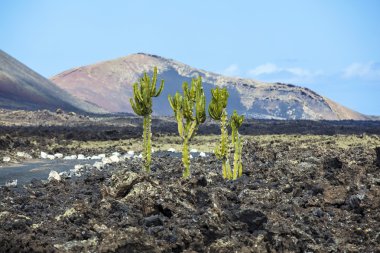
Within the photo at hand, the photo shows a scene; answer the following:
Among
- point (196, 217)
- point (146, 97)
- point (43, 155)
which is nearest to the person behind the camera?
point (196, 217)

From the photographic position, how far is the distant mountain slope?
5881 inches

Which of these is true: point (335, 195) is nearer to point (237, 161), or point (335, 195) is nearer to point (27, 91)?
point (237, 161)

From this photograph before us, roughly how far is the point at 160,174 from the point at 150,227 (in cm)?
988

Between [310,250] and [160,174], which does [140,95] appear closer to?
[160,174]

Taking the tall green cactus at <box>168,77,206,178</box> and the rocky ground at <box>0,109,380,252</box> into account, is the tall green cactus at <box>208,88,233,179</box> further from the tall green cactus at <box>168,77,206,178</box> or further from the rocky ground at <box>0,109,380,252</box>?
the rocky ground at <box>0,109,380,252</box>

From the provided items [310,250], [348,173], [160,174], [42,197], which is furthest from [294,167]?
[310,250]

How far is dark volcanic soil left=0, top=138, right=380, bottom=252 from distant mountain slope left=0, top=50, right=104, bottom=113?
122 m

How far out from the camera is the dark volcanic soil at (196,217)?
1198 centimetres

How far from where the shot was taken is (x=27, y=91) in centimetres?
15938

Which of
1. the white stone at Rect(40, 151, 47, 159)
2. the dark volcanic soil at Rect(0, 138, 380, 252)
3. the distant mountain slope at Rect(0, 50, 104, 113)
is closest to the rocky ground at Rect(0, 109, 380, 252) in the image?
the dark volcanic soil at Rect(0, 138, 380, 252)

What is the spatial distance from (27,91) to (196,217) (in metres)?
152

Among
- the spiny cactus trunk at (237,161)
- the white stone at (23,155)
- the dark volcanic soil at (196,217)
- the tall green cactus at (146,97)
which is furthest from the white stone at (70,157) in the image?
the dark volcanic soil at (196,217)

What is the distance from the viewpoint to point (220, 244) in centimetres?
1160

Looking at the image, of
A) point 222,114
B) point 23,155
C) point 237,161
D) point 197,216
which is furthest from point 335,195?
point 23,155
